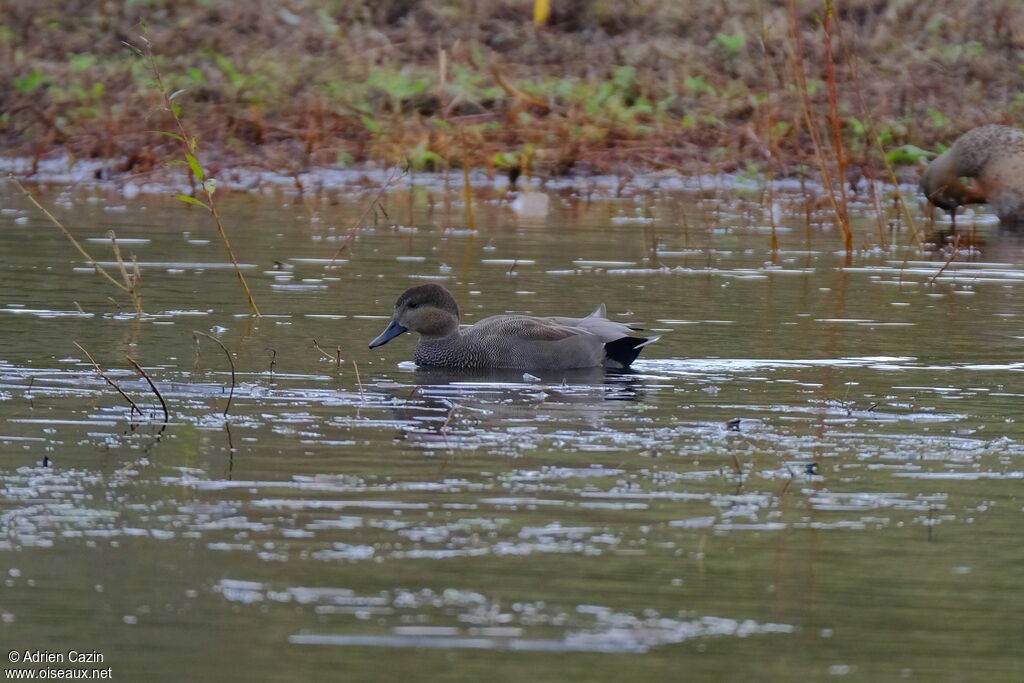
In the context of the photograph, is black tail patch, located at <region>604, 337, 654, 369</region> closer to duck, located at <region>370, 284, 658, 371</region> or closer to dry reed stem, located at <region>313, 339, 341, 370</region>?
duck, located at <region>370, 284, 658, 371</region>

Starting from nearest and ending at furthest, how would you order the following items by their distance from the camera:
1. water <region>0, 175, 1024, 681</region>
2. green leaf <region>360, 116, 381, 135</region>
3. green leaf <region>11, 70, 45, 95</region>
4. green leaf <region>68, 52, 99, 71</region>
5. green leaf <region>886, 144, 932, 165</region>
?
water <region>0, 175, 1024, 681</region> → green leaf <region>886, 144, 932, 165</region> → green leaf <region>360, 116, 381, 135</region> → green leaf <region>11, 70, 45, 95</region> → green leaf <region>68, 52, 99, 71</region>

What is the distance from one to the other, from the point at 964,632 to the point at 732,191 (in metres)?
17.2

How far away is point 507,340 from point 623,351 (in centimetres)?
62

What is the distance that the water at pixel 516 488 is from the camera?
517 cm

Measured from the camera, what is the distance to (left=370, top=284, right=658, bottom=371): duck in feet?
33.5

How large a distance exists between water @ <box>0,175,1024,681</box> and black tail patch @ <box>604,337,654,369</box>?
20 centimetres

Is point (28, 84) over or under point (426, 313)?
over

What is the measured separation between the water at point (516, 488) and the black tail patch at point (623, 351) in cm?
20

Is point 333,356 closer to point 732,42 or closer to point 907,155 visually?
point 907,155

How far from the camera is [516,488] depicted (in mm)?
6922

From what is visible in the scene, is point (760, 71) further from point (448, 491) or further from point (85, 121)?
point (448, 491)

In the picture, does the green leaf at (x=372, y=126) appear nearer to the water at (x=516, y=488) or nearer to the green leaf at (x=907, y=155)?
the green leaf at (x=907, y=155)

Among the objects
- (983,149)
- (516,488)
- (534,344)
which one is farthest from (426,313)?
(983,149)

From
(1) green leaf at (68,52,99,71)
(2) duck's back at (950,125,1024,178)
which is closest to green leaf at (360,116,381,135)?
(1) green leaf at (68,52,99,71)
